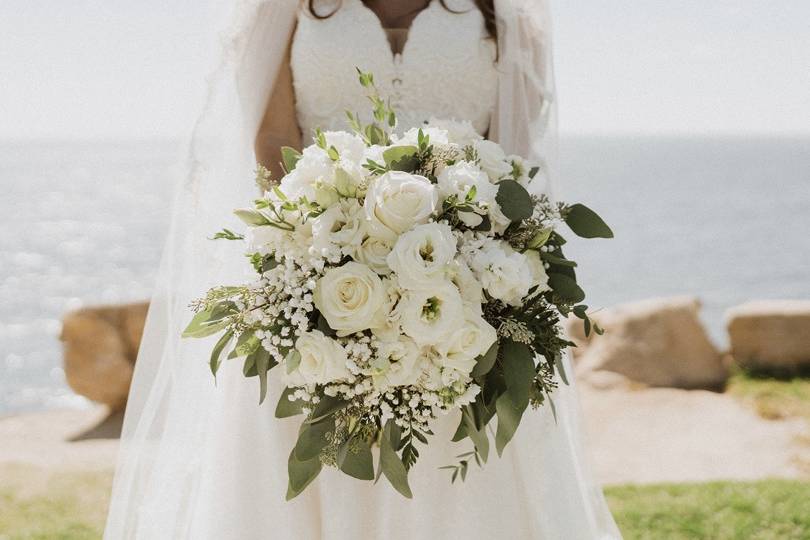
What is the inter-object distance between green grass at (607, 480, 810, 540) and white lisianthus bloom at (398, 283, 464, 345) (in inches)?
115

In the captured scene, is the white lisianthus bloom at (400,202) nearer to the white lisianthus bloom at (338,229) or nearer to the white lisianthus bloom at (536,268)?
the white lisianthus bloom at (338,229)

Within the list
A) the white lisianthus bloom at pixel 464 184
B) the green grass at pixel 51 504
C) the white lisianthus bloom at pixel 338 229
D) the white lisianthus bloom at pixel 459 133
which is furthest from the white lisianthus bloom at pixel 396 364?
the green grass at pixel 51 504

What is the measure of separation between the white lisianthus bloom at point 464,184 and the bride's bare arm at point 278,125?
3.47ft

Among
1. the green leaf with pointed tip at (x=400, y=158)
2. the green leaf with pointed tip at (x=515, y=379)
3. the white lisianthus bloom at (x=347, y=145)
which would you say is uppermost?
the white lisianthus bloom at (x=347, y=145)

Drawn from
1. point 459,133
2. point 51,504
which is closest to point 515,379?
point 459,133

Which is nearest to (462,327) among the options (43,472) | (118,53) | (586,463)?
(586,463)

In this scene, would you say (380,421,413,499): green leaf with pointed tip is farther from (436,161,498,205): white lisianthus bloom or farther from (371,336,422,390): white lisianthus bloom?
(436,161,498,205): white lisianthus bloom

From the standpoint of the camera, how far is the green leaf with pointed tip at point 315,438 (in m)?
1.74

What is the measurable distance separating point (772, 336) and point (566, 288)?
614 cm

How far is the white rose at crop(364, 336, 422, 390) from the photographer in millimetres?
1587

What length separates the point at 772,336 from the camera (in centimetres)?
718

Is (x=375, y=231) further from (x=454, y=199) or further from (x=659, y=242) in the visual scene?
(x=659, y=242)

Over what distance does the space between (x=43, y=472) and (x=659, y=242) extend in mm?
32137

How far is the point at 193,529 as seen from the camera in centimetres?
225
